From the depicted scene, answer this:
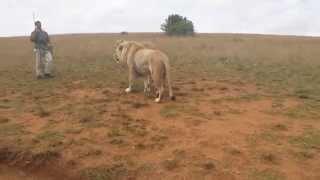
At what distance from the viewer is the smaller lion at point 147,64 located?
488 inches

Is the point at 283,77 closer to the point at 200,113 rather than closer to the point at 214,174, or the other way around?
the point at 200,113

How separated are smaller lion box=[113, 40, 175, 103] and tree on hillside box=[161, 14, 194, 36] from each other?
25.9 meters

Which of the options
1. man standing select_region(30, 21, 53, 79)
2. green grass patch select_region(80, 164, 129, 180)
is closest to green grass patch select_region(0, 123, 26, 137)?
green grass patch select_region(80, 164, 129, 180)

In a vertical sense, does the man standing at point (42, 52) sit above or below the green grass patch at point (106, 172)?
above

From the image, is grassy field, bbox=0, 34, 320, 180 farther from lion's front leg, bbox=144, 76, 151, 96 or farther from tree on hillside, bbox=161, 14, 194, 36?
tree on hillside, bbox=161, 14, 194, 36

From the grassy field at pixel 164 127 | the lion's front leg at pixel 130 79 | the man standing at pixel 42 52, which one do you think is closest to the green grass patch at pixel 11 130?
the grassy field at pixel 164 127

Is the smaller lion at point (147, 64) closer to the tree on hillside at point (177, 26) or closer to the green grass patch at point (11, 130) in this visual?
the green grass patch at point (11, 130)

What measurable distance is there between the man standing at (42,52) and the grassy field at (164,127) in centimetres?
30

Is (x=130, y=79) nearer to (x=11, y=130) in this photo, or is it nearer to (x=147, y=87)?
(x=147, y=87)

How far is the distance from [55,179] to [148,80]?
4.95 meters

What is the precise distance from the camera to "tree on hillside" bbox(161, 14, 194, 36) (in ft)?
131

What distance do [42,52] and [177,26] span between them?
24.3 m

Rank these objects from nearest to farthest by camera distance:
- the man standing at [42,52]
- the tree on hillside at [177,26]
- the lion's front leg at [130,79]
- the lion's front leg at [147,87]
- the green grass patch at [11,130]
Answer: the green grass patch at [11,130]
the lion's front leg at [147,87]
the lion's front leg at [130,79]
the man standing at [42,52]
the tree on hillside at [177,26]

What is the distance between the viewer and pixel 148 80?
13.3 meters
